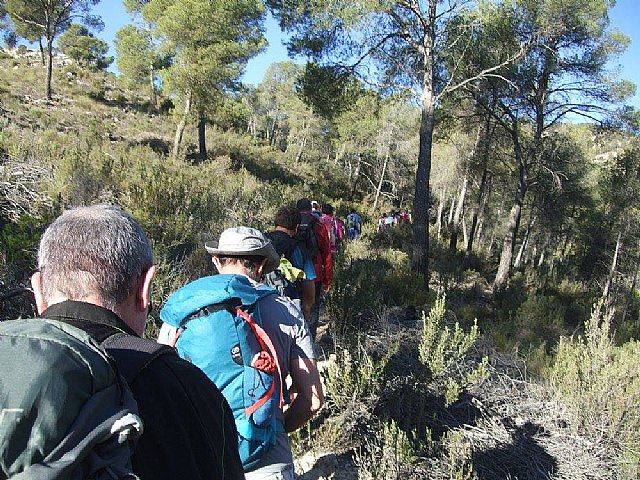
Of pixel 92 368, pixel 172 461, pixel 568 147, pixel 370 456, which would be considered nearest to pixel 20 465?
pixel 92 368

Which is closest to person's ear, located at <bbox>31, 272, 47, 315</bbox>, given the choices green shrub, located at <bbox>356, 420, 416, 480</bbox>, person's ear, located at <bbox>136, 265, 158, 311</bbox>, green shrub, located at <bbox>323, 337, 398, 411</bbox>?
person's ear, located at <bbox>136, 265, 158, 311</bbox>

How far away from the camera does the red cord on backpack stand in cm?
172

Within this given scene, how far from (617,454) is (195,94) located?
17090mm

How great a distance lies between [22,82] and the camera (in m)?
23.3

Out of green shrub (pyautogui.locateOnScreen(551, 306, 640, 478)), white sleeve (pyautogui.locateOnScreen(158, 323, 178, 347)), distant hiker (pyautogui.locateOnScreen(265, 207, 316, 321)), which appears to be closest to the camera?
white sleeve (pyautogui.locateOnScreen(158, 323, 178, 347))

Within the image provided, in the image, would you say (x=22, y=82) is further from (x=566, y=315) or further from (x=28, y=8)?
(x=566, y=315)

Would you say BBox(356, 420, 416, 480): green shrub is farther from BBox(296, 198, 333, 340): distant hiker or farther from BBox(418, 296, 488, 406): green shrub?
BBox(296, 198, 333, 340): distant hiker

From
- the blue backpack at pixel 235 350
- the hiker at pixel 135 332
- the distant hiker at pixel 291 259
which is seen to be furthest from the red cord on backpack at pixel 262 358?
the distant hiker at pixel 291 259

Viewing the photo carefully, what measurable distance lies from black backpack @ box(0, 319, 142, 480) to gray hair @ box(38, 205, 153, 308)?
34 cm

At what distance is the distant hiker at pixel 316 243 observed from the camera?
4.09 m

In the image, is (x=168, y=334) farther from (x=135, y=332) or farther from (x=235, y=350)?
(x=135, y=332)

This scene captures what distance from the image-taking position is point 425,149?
9461 millimetres

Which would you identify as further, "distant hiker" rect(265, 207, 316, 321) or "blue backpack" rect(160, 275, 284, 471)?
"distant hiker" rect(265, 207, 316, 321)

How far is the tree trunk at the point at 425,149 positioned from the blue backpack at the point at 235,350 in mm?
7676
